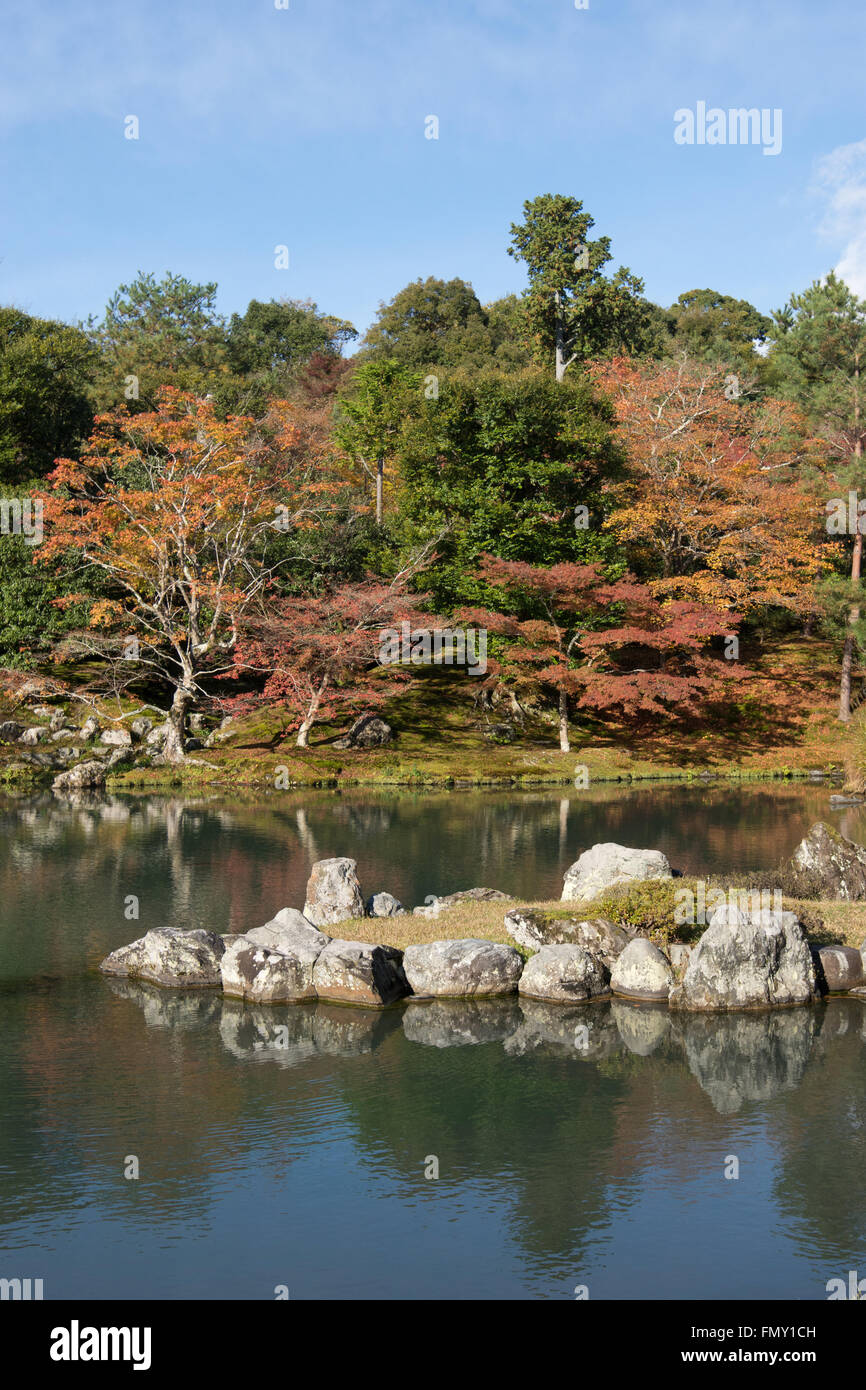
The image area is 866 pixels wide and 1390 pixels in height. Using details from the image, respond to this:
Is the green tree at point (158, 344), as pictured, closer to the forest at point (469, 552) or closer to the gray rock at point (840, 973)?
the forest at point (469, 552)

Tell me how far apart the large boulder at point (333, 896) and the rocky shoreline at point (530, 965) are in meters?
1.48

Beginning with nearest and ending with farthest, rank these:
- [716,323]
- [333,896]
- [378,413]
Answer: [333,896] < [378,413] < [716,323]

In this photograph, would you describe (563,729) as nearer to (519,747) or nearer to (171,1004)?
(519,747)

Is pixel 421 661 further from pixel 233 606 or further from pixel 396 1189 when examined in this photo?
pixel 396 1189

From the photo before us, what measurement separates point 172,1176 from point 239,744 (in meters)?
29.0

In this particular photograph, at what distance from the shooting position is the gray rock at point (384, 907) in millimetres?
17688

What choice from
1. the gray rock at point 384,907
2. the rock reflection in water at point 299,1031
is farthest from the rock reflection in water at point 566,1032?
the gray rock at point 384,907

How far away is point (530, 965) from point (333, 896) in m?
3.72

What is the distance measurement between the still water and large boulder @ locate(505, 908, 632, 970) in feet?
3.46

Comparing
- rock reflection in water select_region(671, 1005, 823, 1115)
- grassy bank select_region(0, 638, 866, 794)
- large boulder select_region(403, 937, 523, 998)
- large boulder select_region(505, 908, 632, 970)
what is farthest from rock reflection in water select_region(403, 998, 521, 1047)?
grassy bank select_region(0, 638, 866, 794)

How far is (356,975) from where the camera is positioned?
578 inches

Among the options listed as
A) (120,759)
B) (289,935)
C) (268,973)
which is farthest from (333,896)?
(120,759)
